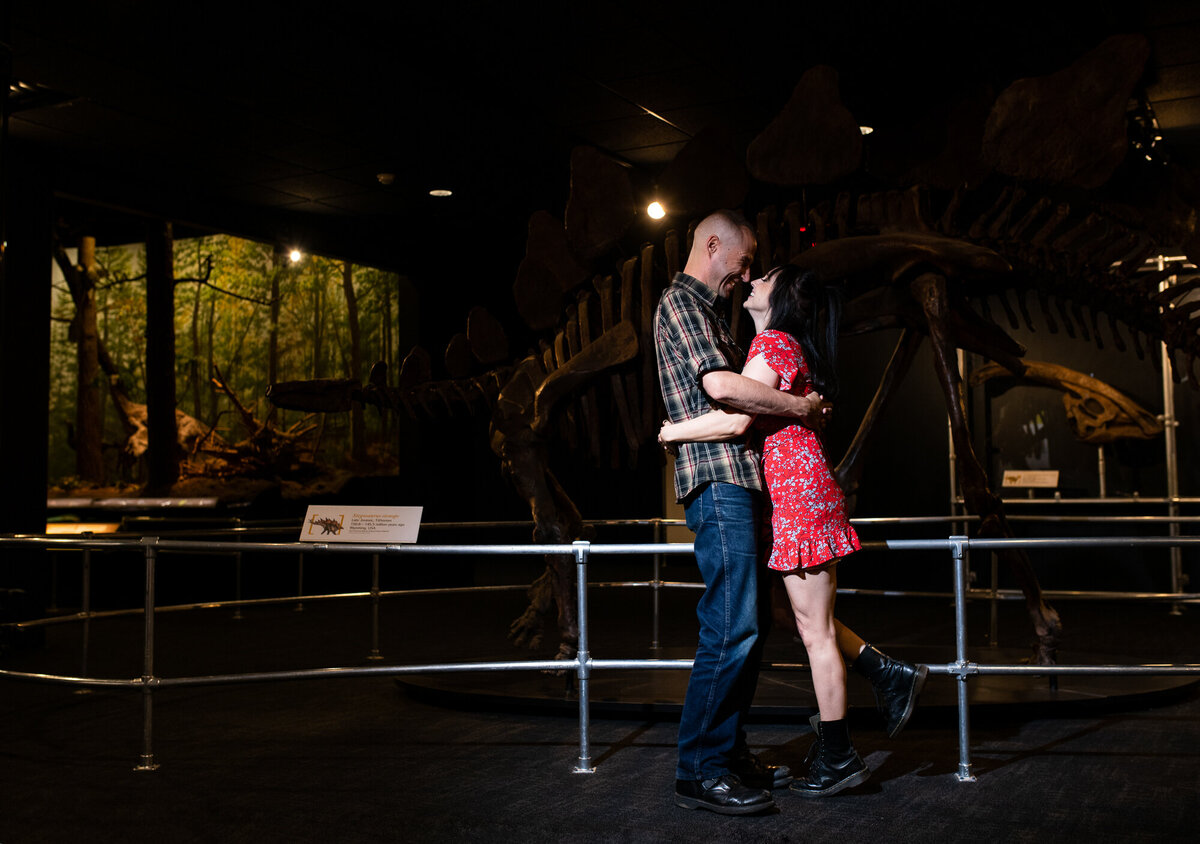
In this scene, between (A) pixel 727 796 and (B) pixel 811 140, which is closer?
(A) pixel 727 796

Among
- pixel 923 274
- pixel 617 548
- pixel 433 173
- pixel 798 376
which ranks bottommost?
pixel 617 548

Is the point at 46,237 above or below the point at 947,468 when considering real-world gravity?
above

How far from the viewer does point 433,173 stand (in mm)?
9117

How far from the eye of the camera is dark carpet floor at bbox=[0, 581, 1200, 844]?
314cm

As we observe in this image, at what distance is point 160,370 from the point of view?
1107 centimetres

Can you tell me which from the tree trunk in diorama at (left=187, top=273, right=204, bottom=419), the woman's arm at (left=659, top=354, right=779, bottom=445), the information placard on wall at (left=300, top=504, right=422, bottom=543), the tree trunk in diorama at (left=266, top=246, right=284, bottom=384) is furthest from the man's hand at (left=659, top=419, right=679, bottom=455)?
the tree trunk in diorama at (left=187, top=273, right=204, bottom=419)

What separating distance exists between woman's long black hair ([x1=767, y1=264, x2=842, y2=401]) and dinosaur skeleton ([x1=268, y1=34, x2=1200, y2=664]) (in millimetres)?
1882

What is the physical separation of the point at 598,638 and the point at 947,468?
14.6 feet

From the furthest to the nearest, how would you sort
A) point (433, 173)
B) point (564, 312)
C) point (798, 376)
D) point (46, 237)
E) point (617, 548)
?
point (433, 173)
point (46, 237)
point (564, 312)
point (617, 548)
point (798, 376)

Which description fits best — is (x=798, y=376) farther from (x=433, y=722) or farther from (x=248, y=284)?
(x=248, y=284)

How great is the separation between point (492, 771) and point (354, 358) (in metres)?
12.5

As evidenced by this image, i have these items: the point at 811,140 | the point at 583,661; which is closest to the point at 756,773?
the point at 583,661

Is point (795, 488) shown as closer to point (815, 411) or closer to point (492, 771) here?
point (815, 411)

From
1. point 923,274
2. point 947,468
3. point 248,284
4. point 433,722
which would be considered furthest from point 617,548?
point 248,284
